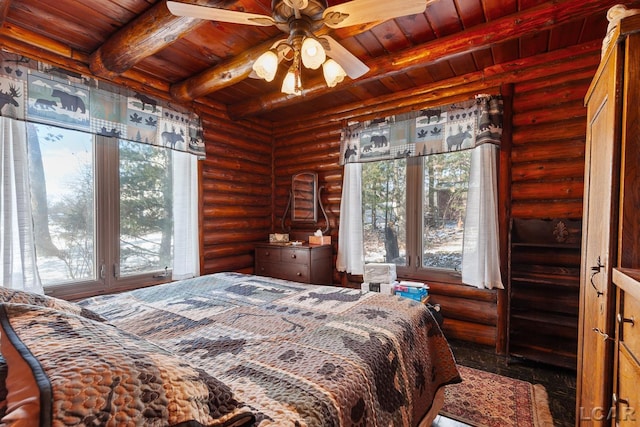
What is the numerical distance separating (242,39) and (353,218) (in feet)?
7.48

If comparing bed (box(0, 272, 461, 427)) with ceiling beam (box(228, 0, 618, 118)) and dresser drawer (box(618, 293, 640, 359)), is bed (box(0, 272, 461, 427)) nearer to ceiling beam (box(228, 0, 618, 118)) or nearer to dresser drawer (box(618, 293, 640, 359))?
dresser drawer (box(618, 293, 640, 359))

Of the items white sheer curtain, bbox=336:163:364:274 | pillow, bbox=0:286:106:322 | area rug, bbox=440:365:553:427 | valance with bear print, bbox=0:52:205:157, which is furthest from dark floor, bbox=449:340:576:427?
valance with bear print, bbox=0:52:205:157

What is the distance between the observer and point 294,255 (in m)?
3.75

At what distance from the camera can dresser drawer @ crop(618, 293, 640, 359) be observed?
0.89 metres

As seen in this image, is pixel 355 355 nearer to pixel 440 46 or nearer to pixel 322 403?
pixel 322 403

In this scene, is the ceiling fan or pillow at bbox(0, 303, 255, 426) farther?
the ceiling fan

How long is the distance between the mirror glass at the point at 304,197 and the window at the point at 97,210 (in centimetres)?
168

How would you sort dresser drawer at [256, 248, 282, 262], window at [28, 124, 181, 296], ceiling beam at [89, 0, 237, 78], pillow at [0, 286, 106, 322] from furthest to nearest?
dresser drawer at [256, 248, 282, 262] < window at [28, 124, 181, 296] < ceiling beam at [89, 0, 237, 78] < pillow at [0, 286, 106, 322]

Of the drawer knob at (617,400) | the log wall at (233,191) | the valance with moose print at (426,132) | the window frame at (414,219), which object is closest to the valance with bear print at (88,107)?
the log wall at (233,191)

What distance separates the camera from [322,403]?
899mm

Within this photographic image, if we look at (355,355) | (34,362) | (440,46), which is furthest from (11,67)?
(440,46)

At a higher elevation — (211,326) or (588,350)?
(211,326)

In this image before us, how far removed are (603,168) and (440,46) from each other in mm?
1701

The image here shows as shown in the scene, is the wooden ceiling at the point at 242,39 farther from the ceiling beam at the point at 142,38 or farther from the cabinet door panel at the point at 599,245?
the cabinet door panel at the point at 599,245
